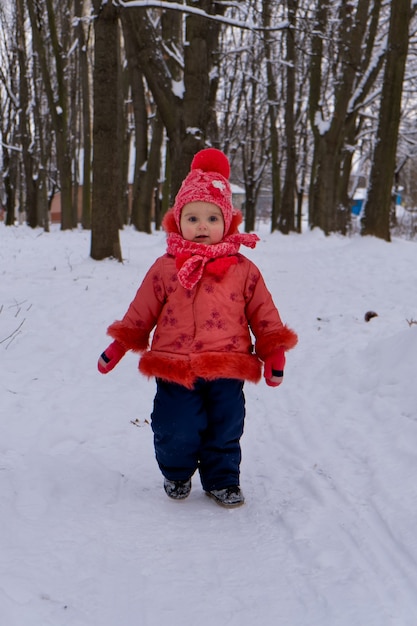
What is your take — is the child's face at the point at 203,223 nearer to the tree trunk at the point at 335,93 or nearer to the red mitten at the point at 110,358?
the red mitten at the point at 110,358

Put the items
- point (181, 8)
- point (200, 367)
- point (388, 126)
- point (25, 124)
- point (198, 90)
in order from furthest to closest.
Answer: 1. point (25, 124)
2. point (388, 126)
3. point (198, 90)
4. point (181, 8)
5. point (200, 367)

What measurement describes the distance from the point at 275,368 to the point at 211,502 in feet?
2.40

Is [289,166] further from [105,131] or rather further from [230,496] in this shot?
[230,496]

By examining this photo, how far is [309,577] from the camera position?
200 centimetres

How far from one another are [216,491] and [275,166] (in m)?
19.8

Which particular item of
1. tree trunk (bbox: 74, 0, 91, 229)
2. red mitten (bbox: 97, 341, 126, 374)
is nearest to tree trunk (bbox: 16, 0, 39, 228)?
tree trunk (bbox: 74, 0, 91, 229)

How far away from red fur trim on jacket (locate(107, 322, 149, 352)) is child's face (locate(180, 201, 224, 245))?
50cm

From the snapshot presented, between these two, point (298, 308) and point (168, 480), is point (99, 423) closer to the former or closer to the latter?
point (168, 480)

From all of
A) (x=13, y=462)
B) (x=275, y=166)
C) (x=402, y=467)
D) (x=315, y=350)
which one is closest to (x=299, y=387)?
(x=315, y=350)

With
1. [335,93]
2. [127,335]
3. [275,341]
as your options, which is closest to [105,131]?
[127,335]

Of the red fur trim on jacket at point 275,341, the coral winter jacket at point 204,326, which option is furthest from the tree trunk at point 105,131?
the red fur trim on jacket at point 275,341

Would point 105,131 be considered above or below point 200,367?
above

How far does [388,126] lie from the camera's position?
10.8 metres

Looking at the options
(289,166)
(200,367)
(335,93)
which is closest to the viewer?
(200,367)
